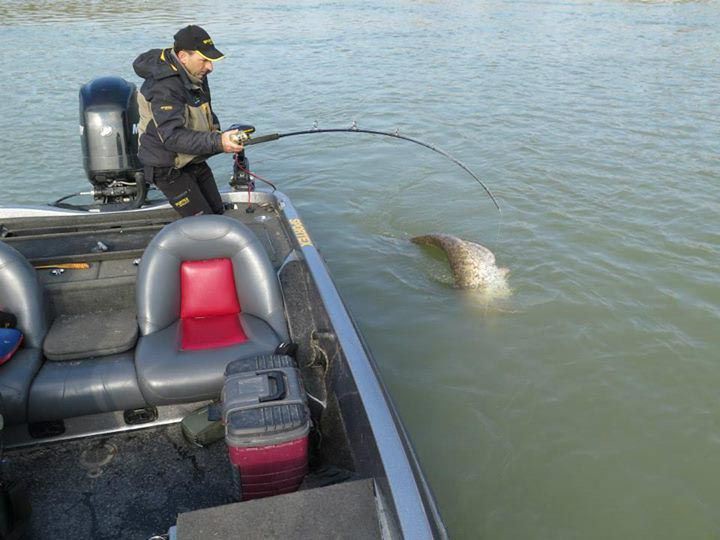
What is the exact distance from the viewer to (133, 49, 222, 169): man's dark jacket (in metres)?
4.13

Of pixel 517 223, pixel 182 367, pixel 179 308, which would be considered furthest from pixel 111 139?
pixel 517 223

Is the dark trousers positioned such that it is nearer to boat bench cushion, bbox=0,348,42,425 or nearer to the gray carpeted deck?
boat bench cushion, bbox=0,348,42,425

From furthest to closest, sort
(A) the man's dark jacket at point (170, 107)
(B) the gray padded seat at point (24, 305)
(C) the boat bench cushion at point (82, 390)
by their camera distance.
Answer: (A) the man's dark jacket at point (170, 107), (B) the gray padded seat at point (24, 305), (C) the boat bench cushion at point (82, 390)

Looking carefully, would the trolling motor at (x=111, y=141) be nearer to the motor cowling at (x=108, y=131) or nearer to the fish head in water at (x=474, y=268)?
the motor cowling at (x=108, y=131)

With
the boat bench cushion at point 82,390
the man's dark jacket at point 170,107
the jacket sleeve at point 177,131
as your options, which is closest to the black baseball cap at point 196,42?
the man's dark jacket at point 170,107

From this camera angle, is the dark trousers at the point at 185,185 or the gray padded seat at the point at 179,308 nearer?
the gray padded seat at the point at 179,308

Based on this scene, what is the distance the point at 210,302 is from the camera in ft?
13.0

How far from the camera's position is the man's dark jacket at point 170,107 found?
413cm

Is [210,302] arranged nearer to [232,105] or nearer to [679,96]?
[232,105]

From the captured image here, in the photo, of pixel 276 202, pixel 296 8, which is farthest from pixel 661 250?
pixel 296 8

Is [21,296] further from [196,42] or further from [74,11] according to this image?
[74,11]

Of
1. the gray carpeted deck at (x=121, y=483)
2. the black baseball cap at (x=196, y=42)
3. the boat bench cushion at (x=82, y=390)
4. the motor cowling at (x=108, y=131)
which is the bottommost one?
the gray carpeted deck at (x=121, y=483)

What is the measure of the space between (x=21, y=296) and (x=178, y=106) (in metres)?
1.60

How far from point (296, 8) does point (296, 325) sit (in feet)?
77.7
